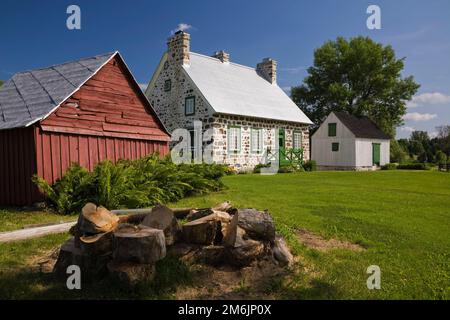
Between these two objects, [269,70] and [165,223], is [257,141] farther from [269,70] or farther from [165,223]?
[165,223]

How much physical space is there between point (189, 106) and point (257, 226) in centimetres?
1764

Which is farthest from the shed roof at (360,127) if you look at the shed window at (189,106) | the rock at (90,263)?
the rock at (90,263)

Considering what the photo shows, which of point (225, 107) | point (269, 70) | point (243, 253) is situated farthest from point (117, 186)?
point (269, 70)

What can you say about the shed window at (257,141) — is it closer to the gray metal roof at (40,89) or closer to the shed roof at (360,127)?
the shed roof at (360,127)

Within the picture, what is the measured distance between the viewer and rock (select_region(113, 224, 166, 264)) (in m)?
4.28

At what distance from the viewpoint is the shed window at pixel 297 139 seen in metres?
25.8

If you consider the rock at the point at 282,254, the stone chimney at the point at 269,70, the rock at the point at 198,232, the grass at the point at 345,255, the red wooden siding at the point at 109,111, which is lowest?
the grass at the point at 345,255

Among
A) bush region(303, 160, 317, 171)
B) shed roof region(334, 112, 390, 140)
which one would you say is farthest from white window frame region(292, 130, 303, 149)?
shed roof region(334, 112, 390, 140)

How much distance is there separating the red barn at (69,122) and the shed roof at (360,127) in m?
20.9

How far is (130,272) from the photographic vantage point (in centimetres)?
429

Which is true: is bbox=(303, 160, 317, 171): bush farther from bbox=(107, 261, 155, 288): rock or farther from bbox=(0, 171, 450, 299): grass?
bbox=(107, 261, 155, 288): rock
